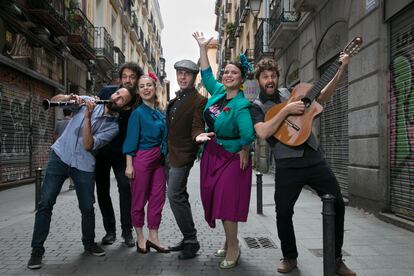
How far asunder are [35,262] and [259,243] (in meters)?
2.51

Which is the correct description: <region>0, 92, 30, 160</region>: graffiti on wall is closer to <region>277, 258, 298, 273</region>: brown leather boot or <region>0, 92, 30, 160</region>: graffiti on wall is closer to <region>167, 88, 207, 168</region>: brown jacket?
<region>167, 88, 207, 168</region>: brown jacket

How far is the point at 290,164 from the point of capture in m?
3.93

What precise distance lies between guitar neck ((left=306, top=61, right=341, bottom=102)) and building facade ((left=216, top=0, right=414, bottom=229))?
867 mm

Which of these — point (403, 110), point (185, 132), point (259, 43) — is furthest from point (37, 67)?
point (403, 110)

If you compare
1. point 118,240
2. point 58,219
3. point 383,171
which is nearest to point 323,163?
point 118,240

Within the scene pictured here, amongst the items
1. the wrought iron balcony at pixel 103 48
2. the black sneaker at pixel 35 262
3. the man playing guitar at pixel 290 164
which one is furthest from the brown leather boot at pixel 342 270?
the wrought iron balcony at pixel 103 48

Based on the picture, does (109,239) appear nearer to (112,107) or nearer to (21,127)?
(112,107)

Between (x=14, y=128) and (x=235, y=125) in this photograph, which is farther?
(x=14, y=128)

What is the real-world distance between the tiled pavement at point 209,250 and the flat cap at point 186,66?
1.92 metres

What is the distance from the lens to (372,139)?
300 inches

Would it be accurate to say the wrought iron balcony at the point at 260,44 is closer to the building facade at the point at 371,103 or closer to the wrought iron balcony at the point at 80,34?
the building facade at the point at 371,103

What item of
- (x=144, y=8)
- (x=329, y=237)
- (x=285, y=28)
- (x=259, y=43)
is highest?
(x=144, y=8)

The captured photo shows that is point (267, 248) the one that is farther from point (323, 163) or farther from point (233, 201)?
point (323, 163)

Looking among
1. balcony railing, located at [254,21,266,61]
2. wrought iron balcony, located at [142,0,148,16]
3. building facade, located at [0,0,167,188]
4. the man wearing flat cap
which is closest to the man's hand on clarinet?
the man wearing flat cap
